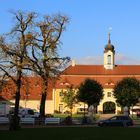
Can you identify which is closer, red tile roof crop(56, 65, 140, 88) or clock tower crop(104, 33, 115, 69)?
red tile roof crop(56, 65, 140, 88)

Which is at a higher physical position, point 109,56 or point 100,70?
point 109,56

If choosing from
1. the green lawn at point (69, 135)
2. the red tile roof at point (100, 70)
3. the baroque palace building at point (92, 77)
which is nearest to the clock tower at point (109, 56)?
the baroque palace building at point (92, 77)

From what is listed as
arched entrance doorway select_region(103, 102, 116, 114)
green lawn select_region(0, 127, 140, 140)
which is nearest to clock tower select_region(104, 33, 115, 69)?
arched entrance doorway select_region(103, 102, 116, 114)

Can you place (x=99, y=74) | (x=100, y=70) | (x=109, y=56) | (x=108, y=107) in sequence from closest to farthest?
1. (x=108, y=107)
2. (x=99, y=74)
3. (x=100, y=70)
4. (x=109, y=56)

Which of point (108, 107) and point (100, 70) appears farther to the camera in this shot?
point (100, 70)

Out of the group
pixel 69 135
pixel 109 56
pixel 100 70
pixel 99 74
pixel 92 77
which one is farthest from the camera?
pixel 109 56

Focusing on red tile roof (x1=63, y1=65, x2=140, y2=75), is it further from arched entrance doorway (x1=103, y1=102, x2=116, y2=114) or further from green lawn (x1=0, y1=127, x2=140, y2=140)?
green lawn (x1=0, y1=127, x2=140, y2=140)

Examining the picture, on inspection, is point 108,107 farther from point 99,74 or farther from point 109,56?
point 109,56

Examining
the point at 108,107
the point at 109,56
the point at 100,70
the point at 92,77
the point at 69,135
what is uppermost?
the point at 109,56

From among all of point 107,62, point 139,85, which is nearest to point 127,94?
point 139,85

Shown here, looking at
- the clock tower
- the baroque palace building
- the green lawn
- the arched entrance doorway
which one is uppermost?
the clock tower

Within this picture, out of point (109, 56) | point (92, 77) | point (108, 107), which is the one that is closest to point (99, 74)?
point (92, 77)

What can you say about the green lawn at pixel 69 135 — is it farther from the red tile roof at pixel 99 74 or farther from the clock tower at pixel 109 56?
the clock tower at pixel 109 56

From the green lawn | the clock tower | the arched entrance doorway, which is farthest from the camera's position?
the clock tower
